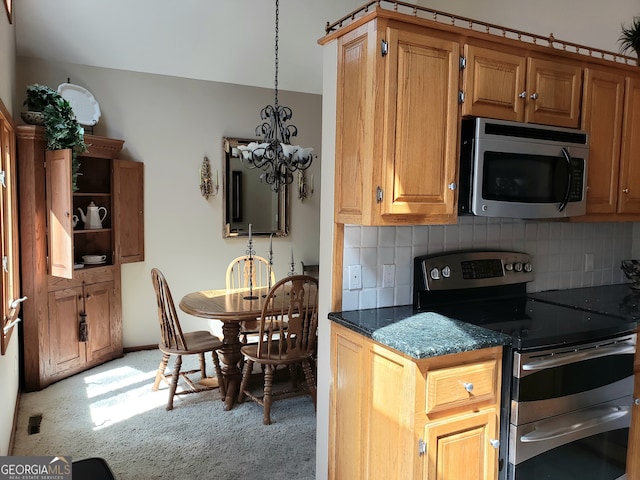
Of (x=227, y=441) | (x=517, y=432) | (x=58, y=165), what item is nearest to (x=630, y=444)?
(x=517, y=432)

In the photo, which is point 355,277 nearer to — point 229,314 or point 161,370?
point 229,314

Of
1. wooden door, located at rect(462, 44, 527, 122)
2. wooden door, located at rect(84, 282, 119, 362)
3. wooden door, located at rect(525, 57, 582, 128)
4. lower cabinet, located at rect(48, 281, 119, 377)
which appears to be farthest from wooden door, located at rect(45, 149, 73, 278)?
wooden door, located at rect(525, 57, 582, 128)

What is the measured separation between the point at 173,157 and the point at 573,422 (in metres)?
4.07

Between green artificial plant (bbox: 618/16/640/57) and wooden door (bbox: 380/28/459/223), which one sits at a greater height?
green artificial plant (bbox: 618/16/640/57)

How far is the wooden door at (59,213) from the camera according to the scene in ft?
11.8

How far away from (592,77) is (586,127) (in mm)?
255

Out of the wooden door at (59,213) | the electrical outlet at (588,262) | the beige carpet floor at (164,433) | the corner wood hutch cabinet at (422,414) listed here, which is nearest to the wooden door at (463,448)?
the corner wood hutch cabinet at (422,414)

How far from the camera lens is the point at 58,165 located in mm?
3650

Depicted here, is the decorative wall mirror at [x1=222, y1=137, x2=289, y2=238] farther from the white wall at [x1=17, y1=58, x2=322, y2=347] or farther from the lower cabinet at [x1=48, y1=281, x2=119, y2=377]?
the lower cabinet at [x1=48, y1=281, x2=119, y2=377]

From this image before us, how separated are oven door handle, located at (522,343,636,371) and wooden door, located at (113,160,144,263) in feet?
12.2

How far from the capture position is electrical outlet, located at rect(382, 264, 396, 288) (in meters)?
2.32

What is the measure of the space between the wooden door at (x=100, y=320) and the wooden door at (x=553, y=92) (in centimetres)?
368

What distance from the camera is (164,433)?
3.11 metres

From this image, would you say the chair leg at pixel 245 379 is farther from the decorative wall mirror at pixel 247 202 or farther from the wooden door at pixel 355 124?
the decorative wall mirror at pixel 247 202
